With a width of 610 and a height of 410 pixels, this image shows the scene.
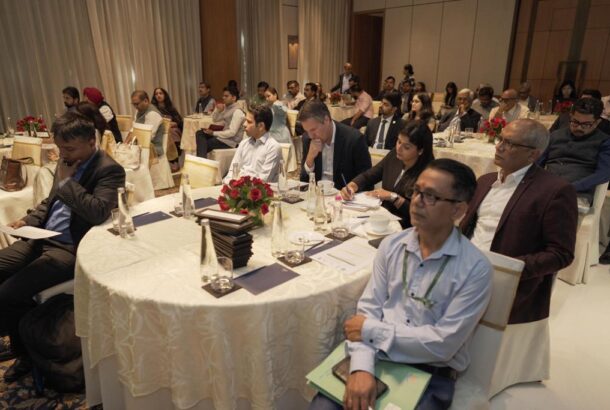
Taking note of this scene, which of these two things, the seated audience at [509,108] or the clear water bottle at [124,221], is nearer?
the clear water bottle at [124,221]

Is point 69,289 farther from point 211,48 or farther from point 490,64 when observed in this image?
point 490,64

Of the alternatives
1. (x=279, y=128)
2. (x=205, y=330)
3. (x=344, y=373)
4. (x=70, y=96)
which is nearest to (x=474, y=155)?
(x=279, y=128)

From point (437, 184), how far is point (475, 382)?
80 cm

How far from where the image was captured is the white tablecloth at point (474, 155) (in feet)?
13.6

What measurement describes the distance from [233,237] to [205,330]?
0.40m

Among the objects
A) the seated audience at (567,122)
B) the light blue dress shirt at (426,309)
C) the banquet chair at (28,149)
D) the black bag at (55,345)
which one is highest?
the seated audience at (567,122)

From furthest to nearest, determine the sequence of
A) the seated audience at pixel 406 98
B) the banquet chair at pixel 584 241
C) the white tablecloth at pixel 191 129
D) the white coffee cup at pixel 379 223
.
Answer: the seated audience at pixel 406 98
the white tablecloth at pixel 191 129
the banquet chair at pixel 584 241
the white coffee cup at pixel 379 223

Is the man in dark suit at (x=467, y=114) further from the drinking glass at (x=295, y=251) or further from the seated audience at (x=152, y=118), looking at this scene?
the drinking glass at (x=295, y=251)

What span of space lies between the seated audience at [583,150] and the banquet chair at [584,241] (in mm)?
65

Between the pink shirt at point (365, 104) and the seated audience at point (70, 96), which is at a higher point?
the seated audience at point (70, 96)

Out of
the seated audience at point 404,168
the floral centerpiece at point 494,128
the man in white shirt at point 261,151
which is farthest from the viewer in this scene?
the floral centerpiece at point 494,128

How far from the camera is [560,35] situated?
28.3 ft

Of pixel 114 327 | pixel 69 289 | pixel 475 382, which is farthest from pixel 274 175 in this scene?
pixel 475 382

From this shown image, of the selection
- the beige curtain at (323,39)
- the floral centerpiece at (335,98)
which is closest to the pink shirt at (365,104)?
the floral centerpiece at (335,98)
